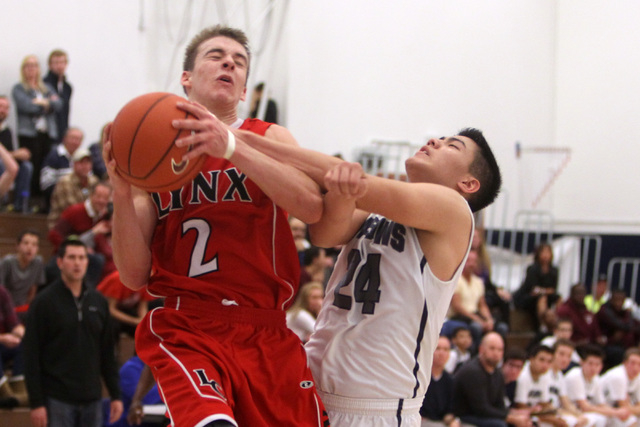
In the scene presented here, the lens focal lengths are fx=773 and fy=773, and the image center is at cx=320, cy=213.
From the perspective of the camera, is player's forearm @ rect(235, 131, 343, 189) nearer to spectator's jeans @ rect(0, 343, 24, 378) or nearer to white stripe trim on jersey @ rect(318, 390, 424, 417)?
white stripe trim on jersey @ rect(318, 390, 424, 417)

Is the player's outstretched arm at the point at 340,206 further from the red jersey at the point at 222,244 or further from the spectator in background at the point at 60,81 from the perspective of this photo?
the spectator in background at the point at 60,81

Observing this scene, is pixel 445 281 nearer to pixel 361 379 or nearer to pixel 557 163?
pixel 361 379

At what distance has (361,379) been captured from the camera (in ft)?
9.46

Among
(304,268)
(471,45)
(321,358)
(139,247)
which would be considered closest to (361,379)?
(321,358)

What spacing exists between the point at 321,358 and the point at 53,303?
3125 mm

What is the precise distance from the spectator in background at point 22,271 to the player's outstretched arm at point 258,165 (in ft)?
16.4

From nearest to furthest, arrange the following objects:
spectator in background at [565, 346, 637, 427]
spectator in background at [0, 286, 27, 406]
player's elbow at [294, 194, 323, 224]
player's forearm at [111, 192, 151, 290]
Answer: player's elbow at [294, 194, 323, 224], player's forearm at [111, 192, 151, 290], spectator in background at [0, 286, 27, 406], spectator in background at [565, 346, 637, 427]

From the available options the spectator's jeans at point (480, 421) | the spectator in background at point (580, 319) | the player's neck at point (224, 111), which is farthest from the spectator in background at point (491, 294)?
the player's neck at point (224, 111)

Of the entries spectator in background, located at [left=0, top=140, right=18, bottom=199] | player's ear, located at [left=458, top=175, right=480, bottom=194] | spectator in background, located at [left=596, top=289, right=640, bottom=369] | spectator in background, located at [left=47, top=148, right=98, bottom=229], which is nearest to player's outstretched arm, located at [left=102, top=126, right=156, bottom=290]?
player's ear, located at [left=458, top=175, right=480, bottom=194]

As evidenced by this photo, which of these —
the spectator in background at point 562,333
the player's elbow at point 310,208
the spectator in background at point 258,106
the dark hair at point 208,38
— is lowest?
the spectator in background at point 562,333

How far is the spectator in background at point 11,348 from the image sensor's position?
245 inches

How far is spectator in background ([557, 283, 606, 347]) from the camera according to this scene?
36.6 ft

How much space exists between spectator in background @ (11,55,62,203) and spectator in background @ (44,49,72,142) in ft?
0.40

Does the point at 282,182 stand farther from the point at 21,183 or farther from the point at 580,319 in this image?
the point at 580,319
